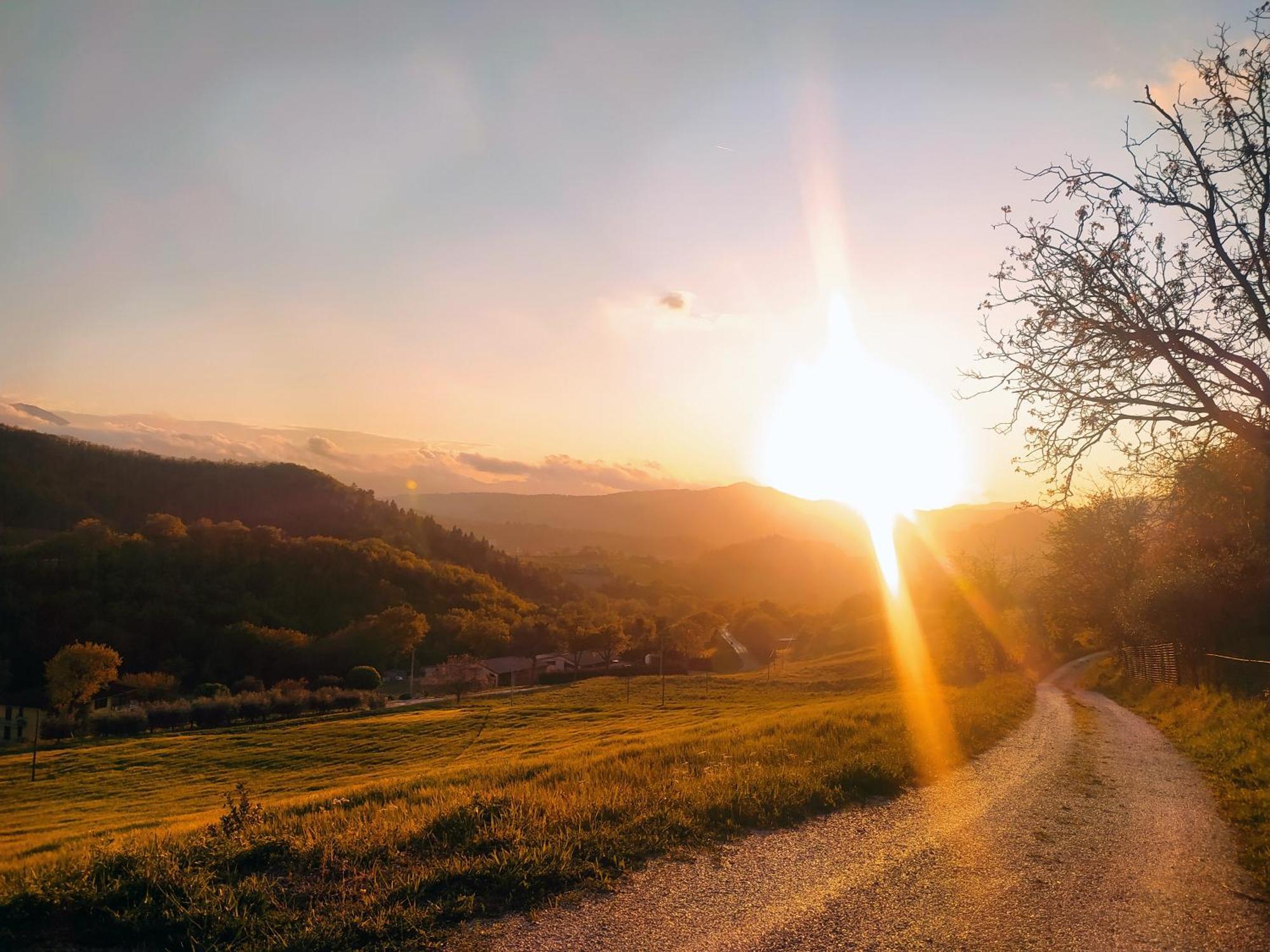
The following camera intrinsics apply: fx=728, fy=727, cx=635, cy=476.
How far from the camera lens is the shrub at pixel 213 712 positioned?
74.2 meters

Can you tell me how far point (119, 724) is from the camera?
231ft

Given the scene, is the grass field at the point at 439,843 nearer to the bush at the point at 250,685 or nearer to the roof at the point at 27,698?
the bush at the point at 250,685

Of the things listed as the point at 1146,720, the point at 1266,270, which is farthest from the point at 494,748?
the point at 1266,270

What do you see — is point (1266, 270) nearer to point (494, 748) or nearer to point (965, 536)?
point (494, 748)

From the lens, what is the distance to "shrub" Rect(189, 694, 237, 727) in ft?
243

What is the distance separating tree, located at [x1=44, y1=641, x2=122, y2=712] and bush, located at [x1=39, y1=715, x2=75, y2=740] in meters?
6.65

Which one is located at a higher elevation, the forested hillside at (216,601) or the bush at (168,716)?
the forested hillside at (216,601)

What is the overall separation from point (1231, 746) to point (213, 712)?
83651mm

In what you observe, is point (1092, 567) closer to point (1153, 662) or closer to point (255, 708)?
point (1153, 662)

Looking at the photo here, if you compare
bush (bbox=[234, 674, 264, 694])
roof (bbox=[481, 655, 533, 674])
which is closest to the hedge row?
bush (bbox=[234, 674, 264, 694])

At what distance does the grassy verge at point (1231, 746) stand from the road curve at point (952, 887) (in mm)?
267

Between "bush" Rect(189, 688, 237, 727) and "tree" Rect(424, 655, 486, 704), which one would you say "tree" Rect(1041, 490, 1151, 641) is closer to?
"tree" Rect(424, 655, 486, 704)

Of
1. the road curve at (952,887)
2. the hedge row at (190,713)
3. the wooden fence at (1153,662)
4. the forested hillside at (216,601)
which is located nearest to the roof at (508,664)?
the forested hillside at (216,601)

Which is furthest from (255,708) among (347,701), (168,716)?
(347,701)
